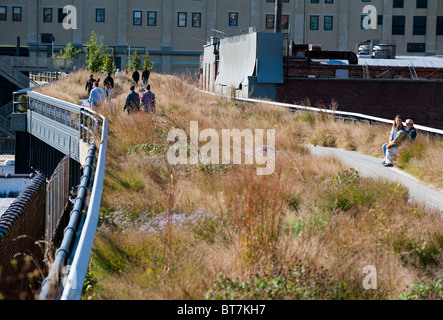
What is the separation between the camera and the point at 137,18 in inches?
3093

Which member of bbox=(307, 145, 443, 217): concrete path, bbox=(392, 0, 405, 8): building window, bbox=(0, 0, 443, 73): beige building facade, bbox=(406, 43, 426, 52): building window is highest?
bbox=(392, 0, 405, 8): building window

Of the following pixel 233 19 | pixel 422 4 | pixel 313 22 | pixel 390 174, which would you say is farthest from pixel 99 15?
pixel 390 174

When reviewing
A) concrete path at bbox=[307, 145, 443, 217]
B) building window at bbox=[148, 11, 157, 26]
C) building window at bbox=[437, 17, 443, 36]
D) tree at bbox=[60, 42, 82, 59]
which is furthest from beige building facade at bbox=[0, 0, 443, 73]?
concrete path at bbox=[307, 145, 443, 217]

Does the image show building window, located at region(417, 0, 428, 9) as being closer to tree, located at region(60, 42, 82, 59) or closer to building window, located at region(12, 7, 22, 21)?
tree, located at region(60, 42, 82, 59)

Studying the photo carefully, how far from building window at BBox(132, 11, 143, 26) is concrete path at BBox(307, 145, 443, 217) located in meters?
64.0

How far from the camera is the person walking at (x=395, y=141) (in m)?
14.9

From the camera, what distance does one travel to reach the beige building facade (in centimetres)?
7738

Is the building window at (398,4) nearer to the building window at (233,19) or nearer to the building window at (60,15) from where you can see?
the building window at (233,19)

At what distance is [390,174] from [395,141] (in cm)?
155

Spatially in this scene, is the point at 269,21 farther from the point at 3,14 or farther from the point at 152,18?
the point at 3,14

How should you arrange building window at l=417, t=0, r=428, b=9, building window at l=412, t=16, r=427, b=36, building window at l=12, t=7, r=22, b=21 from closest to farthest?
building window at l=12, t=7, r=22, b=21, building window at l=412, t=16, r=427, b=36, building window at l=417, t=0, r=428, b=9

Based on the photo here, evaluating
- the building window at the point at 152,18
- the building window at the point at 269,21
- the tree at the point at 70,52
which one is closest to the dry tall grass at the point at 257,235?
the tree at the point at 70,52
